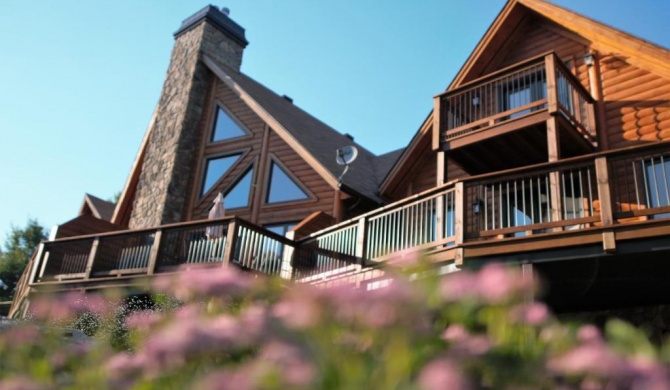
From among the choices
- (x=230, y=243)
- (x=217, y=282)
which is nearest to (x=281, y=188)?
(x=230, y=243)

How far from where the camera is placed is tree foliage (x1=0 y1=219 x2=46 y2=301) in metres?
35.5

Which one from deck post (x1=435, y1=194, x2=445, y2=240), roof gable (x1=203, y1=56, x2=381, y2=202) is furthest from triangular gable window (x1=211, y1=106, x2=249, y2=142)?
deck post (x1=435, y1=194, x2=445, y2=240)

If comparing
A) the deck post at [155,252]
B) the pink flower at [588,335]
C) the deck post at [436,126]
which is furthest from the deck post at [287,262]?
the pink flower at [588,335]

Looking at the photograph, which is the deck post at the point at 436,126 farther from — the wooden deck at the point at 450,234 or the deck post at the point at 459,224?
the deck post at the point at 459,224

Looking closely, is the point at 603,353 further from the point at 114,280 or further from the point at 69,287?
the point at 69,287

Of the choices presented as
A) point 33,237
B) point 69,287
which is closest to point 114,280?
point 69,287

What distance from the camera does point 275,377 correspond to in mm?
1901

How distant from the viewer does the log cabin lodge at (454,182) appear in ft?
26.5

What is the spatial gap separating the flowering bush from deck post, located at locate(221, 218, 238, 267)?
27.0 ft

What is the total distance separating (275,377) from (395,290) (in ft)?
1.84

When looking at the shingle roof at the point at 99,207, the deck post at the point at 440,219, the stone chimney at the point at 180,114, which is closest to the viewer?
the deck post at the point at 440,219

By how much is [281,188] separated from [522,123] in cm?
730

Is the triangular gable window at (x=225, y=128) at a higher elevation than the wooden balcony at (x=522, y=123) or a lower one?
higher

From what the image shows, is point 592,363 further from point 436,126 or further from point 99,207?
point 99,207
